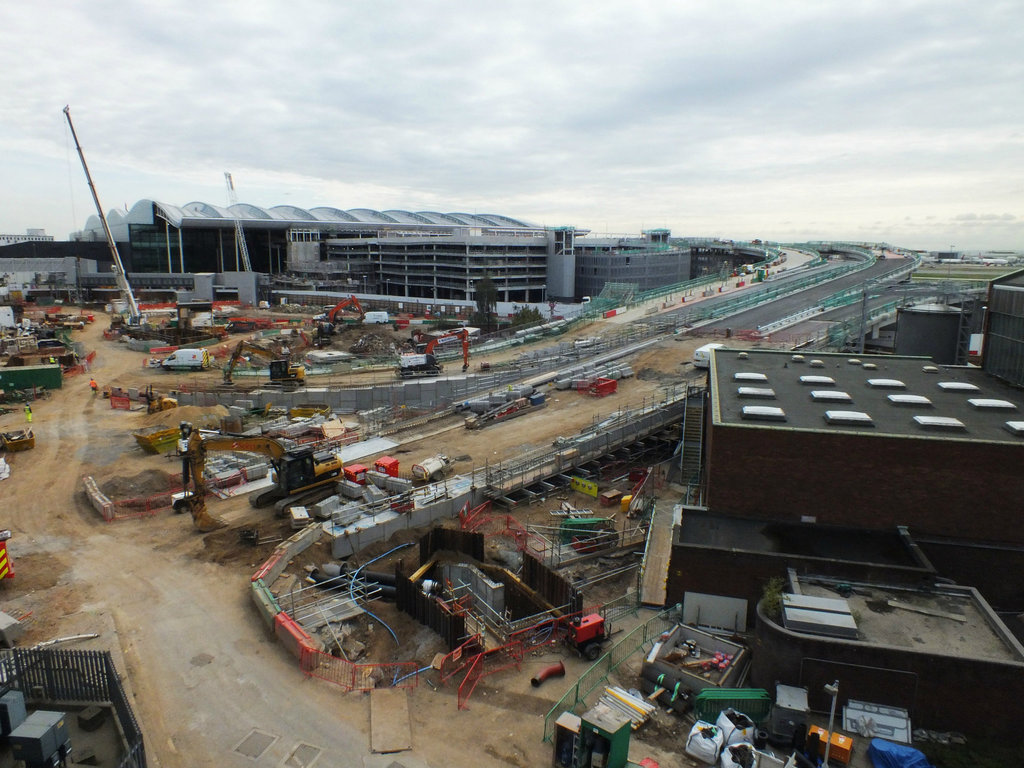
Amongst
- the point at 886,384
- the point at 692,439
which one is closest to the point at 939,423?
the point at 886,384

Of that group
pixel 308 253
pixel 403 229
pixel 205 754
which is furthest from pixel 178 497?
pixel 403 229

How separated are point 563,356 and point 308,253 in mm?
98750

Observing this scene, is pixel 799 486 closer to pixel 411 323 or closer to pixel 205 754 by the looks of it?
pixel 205 754

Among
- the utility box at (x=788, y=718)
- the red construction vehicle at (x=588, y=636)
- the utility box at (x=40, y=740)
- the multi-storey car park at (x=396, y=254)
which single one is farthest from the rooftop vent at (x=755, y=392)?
the multi-storey car park at (x=396, y=254)

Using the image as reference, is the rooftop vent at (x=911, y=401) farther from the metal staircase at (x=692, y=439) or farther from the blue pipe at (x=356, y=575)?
the blue pipe at (x=356, y=575)

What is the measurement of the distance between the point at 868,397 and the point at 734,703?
1338 centimetres

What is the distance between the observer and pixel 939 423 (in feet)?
67.9

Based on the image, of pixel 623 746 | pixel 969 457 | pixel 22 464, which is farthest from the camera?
pixel 22 464

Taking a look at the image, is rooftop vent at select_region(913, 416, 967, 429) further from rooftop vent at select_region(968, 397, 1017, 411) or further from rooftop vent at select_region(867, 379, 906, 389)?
rooftop vent at select_region(867, 379, 906, 389)

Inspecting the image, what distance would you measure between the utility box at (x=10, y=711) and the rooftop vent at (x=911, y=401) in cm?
2519

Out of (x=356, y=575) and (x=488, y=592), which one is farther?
(x=356, y=575)

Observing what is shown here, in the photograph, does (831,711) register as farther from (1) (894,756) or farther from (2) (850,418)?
(2) (850,418)

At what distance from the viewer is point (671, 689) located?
16.1m

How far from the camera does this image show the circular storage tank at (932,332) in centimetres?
3822
